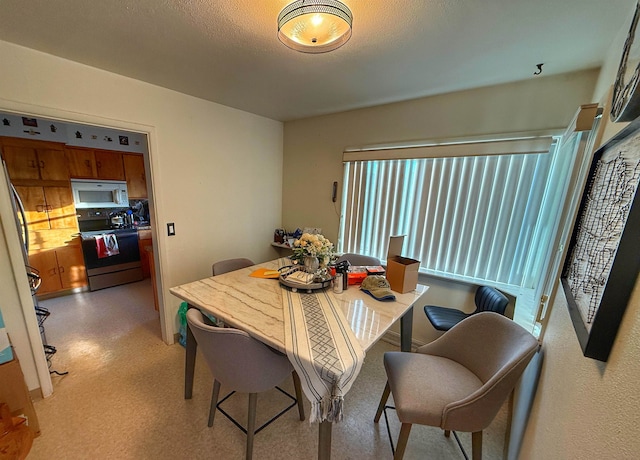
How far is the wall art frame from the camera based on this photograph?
0.53m

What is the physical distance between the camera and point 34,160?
295cm

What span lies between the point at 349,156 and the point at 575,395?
2.39 m

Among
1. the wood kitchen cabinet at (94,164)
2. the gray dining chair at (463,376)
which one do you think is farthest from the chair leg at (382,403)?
the wood kitchen cabinet at (94,164)

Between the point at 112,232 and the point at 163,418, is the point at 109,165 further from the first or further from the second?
the point at 163,418

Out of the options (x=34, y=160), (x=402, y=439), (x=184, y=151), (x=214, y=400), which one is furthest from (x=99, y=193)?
(x=402, y=439)

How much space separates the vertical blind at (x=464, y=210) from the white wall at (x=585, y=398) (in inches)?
40.1

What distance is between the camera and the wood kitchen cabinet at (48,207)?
2932mm

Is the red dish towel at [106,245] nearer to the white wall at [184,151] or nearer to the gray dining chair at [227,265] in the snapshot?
the white wall at [184,151]

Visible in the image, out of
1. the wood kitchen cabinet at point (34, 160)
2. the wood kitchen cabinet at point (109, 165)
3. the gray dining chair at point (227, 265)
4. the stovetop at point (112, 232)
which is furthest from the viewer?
the wood kitchen cabinet at point (109, 165)

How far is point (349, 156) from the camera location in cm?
266

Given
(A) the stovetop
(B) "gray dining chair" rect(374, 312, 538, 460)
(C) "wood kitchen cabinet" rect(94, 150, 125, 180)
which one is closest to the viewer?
(B) "gray dining chair" rect(374, 312, 538, 460)

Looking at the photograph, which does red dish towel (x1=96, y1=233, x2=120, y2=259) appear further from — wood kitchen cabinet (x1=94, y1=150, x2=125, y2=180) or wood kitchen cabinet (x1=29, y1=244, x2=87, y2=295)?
wood kitchen cabinet (x1=94, y1=150, x2=125, y2=180)

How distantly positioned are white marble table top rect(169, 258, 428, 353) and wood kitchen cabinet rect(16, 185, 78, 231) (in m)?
2.95

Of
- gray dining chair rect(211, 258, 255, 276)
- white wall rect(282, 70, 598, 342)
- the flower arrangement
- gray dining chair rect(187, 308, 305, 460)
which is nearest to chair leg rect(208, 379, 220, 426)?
gray dining chair rect(187, 308, 305, 460)
